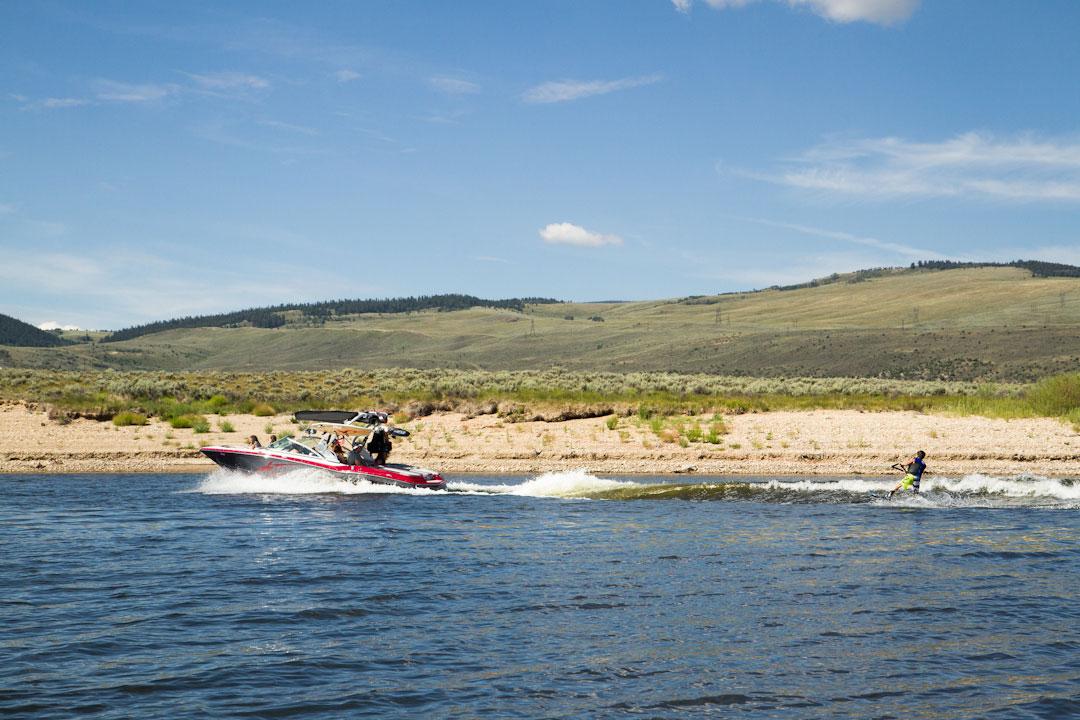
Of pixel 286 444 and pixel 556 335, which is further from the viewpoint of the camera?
pixel 556 335

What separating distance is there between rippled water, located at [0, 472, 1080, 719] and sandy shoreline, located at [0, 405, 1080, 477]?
29.3ft

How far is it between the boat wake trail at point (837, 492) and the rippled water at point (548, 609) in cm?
19

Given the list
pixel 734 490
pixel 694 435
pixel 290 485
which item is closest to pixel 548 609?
pixel 734 490

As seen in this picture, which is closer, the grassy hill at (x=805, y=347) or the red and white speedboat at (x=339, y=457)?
the red and white speedboat at (x=339, y=457)

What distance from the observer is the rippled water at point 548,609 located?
10969 millimetres

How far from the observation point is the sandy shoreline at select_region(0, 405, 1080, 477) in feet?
113

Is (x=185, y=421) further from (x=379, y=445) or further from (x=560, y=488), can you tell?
(x=560, y=488)

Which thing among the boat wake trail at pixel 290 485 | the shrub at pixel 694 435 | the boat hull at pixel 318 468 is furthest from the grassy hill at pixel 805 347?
the boat wake trail at pixel 290 485

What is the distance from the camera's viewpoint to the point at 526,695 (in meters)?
10.9

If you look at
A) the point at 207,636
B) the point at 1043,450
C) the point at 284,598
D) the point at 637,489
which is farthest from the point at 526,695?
the point at 1043,450

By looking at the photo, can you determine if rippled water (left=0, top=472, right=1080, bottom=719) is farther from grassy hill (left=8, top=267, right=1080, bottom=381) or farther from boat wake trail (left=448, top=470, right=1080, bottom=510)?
grassy hill (left=8, top=267, right=1080, bottom=381)

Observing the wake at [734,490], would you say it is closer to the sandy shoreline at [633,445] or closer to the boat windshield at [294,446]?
the boat windshield at [294,446]

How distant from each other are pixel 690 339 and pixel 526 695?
5987 inches

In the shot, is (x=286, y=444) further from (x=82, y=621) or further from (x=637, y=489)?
(x=82, y=621)
